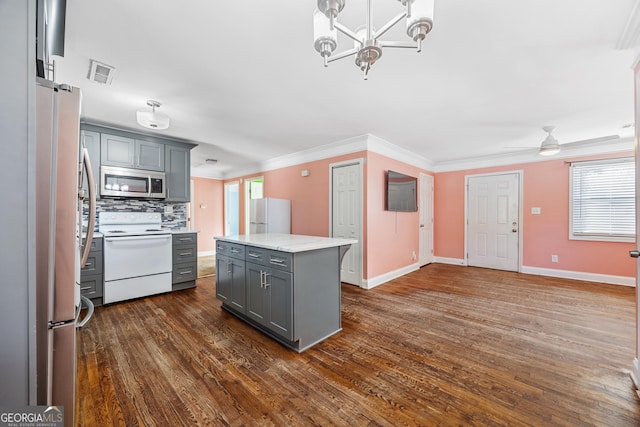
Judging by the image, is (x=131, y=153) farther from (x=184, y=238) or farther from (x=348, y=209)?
(x=348, y=209)

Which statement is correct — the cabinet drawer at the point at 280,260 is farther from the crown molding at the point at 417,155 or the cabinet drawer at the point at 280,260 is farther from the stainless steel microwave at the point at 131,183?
the stainless steel microwave at the point at 131,183

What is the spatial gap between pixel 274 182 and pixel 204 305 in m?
3.03

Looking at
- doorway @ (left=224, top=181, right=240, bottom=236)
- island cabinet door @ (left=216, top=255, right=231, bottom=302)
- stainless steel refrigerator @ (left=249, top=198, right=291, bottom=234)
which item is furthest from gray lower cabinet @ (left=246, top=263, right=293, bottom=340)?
doorway @ (left=224, top=181, right=240, bottom=236)

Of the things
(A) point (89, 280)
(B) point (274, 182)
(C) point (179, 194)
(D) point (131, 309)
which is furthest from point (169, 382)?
(B) point (274, 182)

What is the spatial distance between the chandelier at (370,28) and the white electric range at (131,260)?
340 centimetres

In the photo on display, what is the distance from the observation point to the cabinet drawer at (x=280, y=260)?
2115mm

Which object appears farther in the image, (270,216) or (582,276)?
(270,216)

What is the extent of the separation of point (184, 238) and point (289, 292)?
2.47m

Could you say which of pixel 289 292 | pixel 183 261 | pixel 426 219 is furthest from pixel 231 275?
pixel 426 219

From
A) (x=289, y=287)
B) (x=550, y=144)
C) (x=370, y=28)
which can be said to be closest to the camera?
(x=370, y=28)

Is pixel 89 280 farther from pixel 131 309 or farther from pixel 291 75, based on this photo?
pixel 291 75

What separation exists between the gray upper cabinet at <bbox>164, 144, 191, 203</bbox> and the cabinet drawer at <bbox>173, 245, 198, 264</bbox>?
0.83m

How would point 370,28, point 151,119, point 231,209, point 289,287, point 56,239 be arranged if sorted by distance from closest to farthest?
point 56,239
point 370,28
point 289,287
point 151,119
point 231,209

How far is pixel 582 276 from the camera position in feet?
14.3
